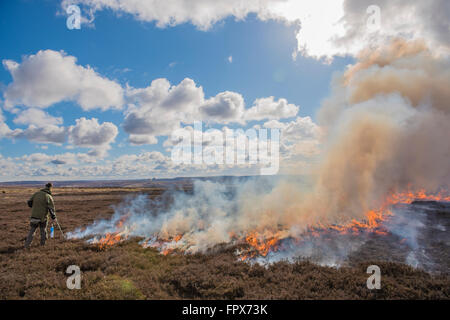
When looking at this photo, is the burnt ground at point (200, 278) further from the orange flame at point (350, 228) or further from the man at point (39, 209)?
the orange flame at point (350, 228)

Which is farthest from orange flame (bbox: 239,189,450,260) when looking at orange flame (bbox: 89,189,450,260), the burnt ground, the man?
the man

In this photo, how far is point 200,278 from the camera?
833cm

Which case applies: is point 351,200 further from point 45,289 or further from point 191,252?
point 45,289

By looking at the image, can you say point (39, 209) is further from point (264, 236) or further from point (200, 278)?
point (264, 236)

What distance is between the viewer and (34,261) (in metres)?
10.0

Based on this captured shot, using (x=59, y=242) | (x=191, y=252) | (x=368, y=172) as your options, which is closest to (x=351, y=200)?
(x=368, y=172)

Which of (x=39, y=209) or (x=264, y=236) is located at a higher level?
(x=39, y=209)

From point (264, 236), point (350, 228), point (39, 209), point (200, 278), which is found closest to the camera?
point (200, 278)

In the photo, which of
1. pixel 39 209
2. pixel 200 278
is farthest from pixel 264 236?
pixel 39 209

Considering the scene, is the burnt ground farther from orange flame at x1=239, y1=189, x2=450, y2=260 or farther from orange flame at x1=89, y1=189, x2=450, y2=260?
orange flame at x1=239, y1=189, x2=450, y2=260

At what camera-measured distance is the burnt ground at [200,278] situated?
702 cm

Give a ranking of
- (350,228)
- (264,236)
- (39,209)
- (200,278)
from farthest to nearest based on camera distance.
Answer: (350,228) → (264,236) → (39,209) → (200,278)

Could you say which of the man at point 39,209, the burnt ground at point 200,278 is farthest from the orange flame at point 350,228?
the man at point 39,209
